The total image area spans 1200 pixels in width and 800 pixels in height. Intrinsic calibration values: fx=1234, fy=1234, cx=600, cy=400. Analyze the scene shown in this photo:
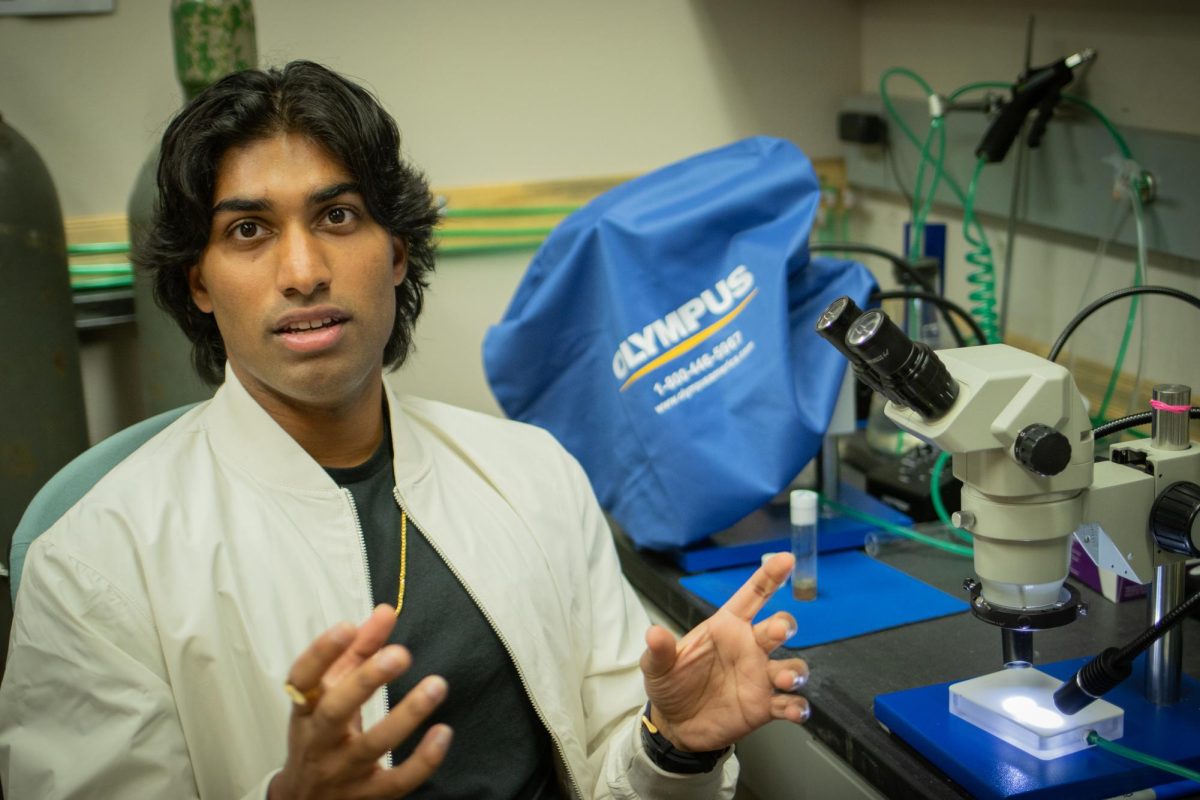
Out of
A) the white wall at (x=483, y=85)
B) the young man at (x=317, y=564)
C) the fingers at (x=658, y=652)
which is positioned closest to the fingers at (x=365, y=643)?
the young man at (x=317, y=564)

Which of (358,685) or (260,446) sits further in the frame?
(260,446)

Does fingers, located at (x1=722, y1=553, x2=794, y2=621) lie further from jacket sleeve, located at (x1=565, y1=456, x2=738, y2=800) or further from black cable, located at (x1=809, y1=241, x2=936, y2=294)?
black cable, located at (x1=809, y1=241, x2=936, y2=294)

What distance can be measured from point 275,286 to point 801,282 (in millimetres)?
811

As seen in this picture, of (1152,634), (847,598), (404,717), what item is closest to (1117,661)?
(1152,634)

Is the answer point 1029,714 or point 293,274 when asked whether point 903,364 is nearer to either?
point 1029,714

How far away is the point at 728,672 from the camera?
1217 millimetres

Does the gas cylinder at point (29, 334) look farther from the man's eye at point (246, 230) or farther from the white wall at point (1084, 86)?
the white wall at point (1084, 86)

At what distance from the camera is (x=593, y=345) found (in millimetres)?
1938

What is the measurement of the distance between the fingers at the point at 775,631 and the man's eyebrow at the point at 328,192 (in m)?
0.66

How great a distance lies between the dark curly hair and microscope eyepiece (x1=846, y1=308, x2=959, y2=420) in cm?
63

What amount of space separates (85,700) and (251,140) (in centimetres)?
61

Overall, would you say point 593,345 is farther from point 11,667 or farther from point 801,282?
point 11,667

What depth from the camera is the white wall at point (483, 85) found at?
2.26 meters

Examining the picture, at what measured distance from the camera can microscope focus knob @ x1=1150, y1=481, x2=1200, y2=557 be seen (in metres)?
1.13
